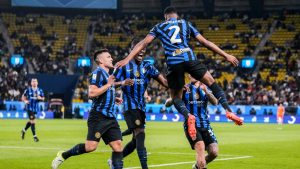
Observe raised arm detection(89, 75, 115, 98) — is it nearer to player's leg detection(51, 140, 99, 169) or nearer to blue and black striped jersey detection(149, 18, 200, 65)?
player's leg detection(51, 140, 99, 169)

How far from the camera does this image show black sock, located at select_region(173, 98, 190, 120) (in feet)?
39.7

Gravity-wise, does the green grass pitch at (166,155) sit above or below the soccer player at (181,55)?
below

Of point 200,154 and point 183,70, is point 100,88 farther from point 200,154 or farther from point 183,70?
point 200,154

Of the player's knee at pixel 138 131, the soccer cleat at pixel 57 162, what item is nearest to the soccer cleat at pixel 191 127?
the player's knee at pixel 138 131

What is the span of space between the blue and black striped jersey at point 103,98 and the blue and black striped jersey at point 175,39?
128 cm

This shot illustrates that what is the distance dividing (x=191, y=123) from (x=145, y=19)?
186ft

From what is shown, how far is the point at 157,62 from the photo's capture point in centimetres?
5781

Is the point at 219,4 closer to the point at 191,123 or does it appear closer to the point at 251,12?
the point at 251,12

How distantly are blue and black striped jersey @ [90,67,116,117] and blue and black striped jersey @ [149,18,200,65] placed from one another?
128cm

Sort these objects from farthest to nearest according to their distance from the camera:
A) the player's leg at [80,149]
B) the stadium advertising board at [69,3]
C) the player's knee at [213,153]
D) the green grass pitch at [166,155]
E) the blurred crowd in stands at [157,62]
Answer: the stadium advertising board at [69,3] < the blurred crowd in stands at [157,62] < the green grass pitch at [166,155] < the player's knee at [213,153] < the player's leg at [80,149]

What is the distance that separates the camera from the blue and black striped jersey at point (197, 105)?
1354 cm

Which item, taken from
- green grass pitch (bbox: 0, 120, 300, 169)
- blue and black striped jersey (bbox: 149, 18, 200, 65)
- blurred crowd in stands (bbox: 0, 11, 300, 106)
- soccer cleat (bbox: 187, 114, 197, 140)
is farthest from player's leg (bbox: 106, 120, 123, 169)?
blurred crowd in stands (bbox: 0, 11, 300, 106)

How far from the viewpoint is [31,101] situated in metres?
27.0

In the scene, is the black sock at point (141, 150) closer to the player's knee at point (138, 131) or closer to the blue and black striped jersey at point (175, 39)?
the player's knee at point (138, 131)
